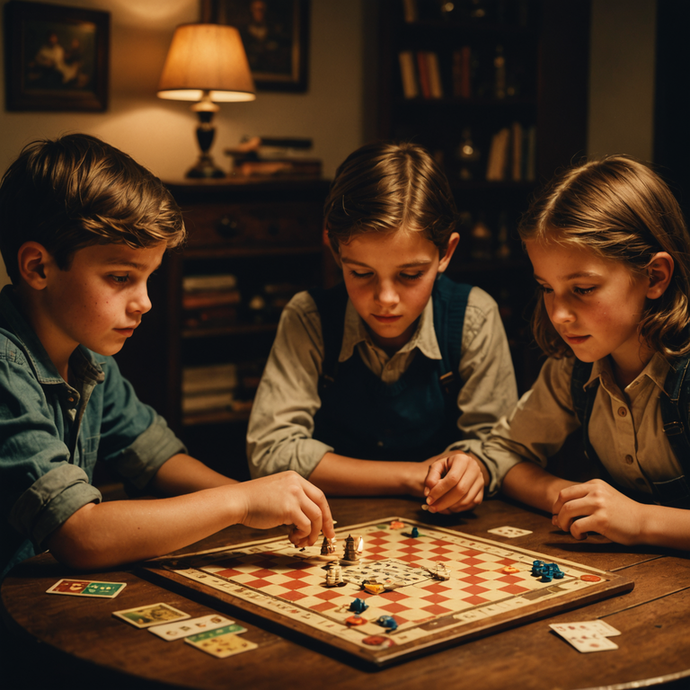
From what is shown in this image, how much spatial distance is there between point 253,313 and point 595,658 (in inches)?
127

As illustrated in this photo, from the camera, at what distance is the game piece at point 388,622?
0.98m

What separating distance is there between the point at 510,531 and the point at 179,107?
3.30m

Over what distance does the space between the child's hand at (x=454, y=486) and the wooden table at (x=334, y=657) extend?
1.14 ft

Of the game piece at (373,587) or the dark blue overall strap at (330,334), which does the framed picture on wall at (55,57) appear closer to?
the dark blue overall strap at (330,334)

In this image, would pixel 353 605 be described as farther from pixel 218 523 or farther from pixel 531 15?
pixel 531 15

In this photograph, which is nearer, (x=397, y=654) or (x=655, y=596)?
(x=397, y=654)

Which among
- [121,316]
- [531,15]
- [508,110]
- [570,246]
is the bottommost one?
[121,316]

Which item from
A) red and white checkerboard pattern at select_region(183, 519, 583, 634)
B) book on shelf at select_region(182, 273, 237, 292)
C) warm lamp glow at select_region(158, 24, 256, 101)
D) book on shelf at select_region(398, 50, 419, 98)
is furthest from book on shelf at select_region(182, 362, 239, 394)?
red and white checkerboard pattern at select_region(183, 519, 583, 634)

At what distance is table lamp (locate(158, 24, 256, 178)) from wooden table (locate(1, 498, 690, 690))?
112 inches

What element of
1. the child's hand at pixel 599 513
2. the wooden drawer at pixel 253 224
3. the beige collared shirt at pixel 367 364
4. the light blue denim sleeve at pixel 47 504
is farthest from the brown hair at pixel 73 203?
the wooden drawer at pixel 253 224

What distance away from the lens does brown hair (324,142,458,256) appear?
1707 mm

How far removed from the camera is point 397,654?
0.91 meters

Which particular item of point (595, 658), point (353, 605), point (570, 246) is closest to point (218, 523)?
point (353, 605)

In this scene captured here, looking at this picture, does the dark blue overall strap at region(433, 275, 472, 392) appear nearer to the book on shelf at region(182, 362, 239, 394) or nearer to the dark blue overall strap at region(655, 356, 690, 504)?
the dark blue overall strap at region(655, 356, 690, 504)
